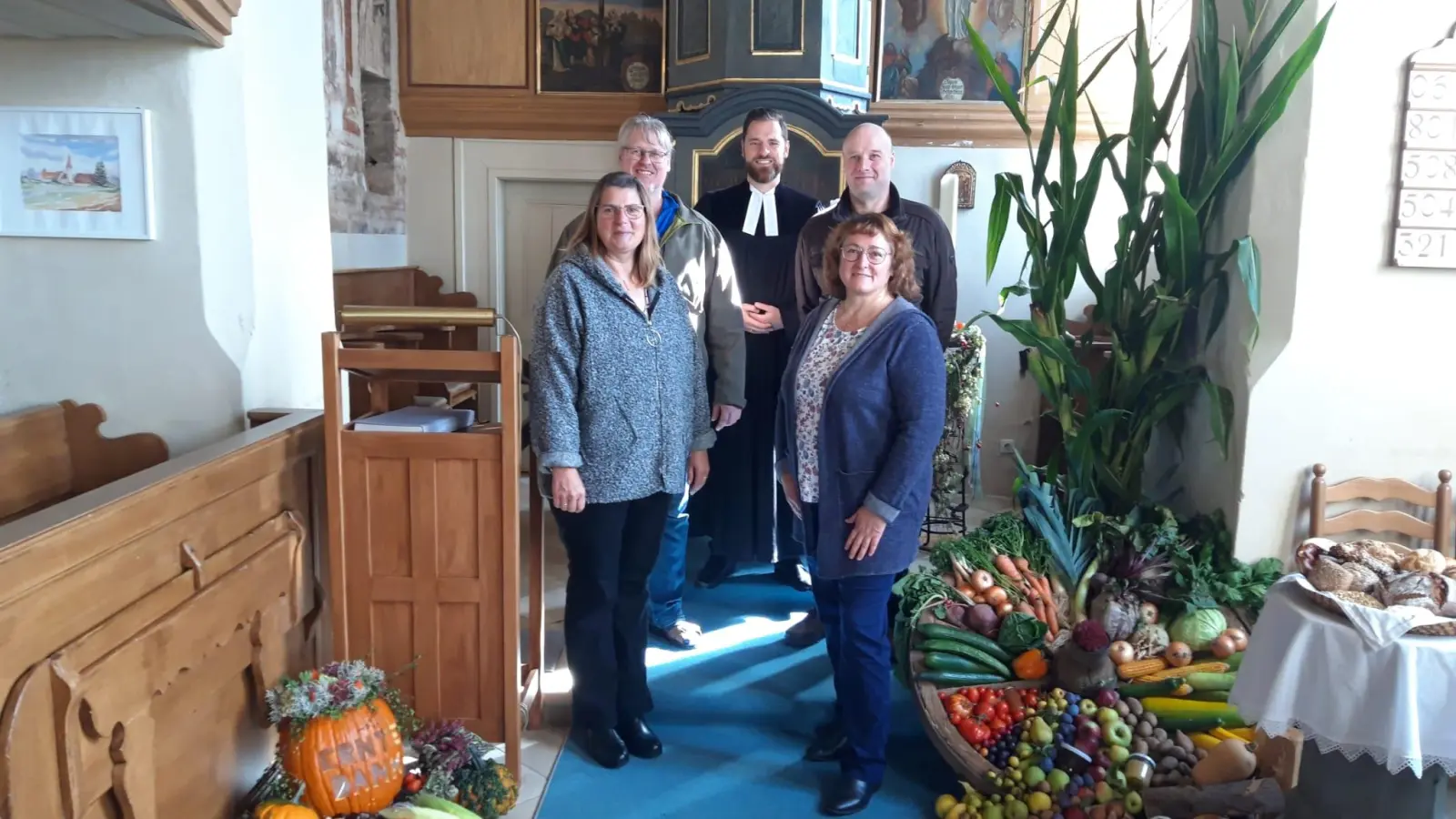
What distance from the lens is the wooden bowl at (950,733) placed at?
2377 millimetres

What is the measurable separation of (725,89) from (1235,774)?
3.94m

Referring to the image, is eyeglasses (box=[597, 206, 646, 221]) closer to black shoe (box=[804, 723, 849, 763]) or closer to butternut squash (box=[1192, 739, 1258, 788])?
black shoe (box=[804, 723, 849, 763])

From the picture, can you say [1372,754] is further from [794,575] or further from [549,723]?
[794,575]

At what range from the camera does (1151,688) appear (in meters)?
2.54

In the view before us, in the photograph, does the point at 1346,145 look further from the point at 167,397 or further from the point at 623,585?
the point at 167,397

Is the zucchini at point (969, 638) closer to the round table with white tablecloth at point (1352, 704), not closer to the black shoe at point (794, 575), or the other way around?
the round table with white tablecloth at point (1352, 704)

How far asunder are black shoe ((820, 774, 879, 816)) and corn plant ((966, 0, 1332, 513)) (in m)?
1.32

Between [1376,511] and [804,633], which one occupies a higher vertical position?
[1376,511]

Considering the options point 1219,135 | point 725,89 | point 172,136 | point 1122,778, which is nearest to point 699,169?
point 725,89

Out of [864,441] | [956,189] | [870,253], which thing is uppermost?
[956,189]

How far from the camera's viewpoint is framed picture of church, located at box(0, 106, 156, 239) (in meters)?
2.38

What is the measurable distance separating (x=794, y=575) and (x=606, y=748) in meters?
1.50

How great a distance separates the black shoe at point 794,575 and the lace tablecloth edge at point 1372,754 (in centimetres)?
205

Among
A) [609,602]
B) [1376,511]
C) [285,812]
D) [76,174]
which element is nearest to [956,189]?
[1376,511]
